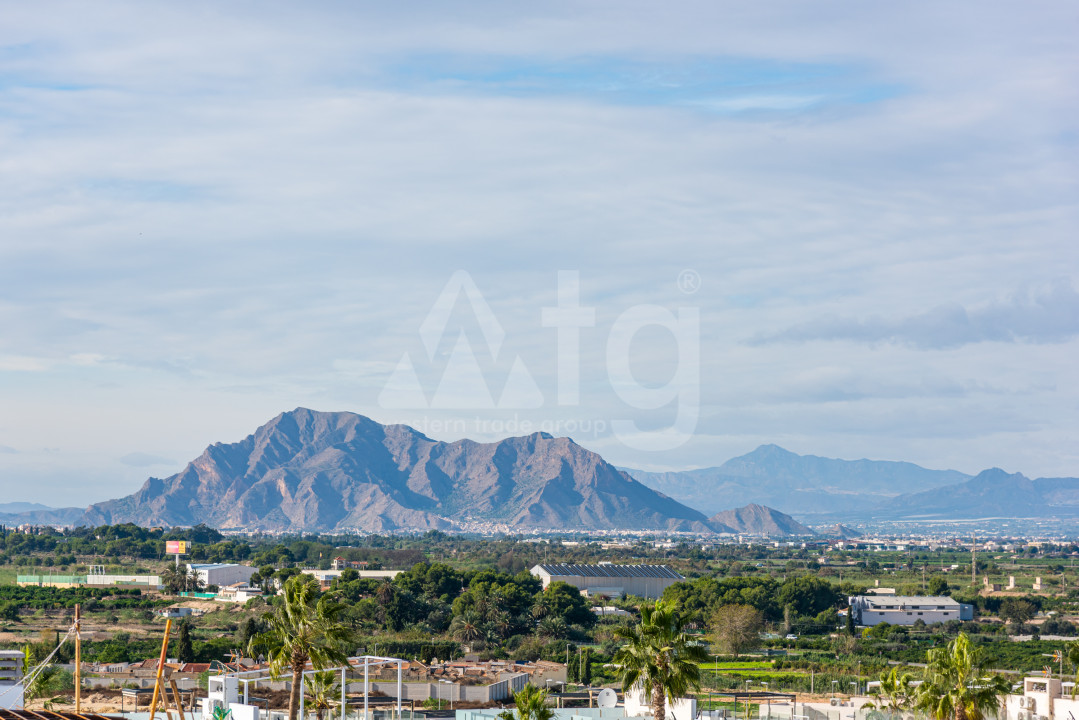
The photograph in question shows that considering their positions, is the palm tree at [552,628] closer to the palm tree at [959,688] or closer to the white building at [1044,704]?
the white building at [1044,704]

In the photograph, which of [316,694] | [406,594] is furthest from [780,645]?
[316,694]

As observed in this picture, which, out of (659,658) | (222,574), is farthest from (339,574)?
(659,658)

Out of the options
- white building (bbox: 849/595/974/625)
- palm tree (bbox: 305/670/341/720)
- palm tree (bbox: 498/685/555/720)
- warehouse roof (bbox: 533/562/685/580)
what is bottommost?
white building (bbox: 849/595/974/625)

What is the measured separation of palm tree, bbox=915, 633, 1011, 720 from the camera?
32.6m

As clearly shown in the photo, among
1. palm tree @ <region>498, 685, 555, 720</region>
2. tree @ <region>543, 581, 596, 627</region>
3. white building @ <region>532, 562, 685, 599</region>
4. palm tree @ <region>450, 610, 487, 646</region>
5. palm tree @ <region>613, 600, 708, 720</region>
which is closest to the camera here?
palm tree @ <region>498, 685, 555, 720</region>

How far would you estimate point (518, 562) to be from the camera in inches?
7367

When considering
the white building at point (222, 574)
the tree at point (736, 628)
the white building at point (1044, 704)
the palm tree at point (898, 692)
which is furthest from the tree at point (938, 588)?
the white building at point (1044, 704)

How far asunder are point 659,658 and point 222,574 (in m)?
117

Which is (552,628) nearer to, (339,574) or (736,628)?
(736,628)

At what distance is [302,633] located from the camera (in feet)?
105

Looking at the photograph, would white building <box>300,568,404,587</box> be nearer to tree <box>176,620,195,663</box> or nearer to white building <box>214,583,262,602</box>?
white building <box>214,583,262,602</box>

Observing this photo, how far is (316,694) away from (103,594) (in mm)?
89153

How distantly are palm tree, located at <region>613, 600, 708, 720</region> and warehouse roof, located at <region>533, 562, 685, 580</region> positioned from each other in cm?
10582

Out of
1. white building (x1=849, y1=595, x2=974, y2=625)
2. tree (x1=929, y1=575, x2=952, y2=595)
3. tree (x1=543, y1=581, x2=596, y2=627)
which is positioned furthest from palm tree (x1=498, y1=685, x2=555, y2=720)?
tree (x1=929, y1=575, x2=952, y2=595)
